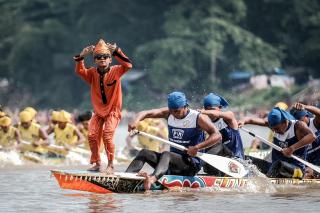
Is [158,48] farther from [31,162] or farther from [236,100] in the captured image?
[31,162]

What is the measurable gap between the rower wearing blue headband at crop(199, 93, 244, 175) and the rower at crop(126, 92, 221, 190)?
646 mm

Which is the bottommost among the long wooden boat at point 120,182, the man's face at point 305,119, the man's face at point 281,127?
the long wooden boat at point 120,182

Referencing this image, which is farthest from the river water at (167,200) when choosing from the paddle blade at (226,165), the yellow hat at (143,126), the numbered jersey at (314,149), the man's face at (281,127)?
the yellow hat at (143,126)

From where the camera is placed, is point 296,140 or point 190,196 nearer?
point 190,196

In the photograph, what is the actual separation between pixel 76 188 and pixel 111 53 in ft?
6.73

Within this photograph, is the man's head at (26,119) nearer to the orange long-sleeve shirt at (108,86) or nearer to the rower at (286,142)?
the rower at (286,142)

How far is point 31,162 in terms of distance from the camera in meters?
24.4

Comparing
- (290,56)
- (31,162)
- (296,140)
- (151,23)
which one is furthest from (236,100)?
(296,140)

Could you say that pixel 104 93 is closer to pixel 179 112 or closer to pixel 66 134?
pixel 179 112

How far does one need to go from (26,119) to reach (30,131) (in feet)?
1.19

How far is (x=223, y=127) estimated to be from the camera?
1797 centimetres

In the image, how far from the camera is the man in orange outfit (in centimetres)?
1661

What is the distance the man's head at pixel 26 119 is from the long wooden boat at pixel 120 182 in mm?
8257

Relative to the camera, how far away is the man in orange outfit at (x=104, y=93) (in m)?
16.6
